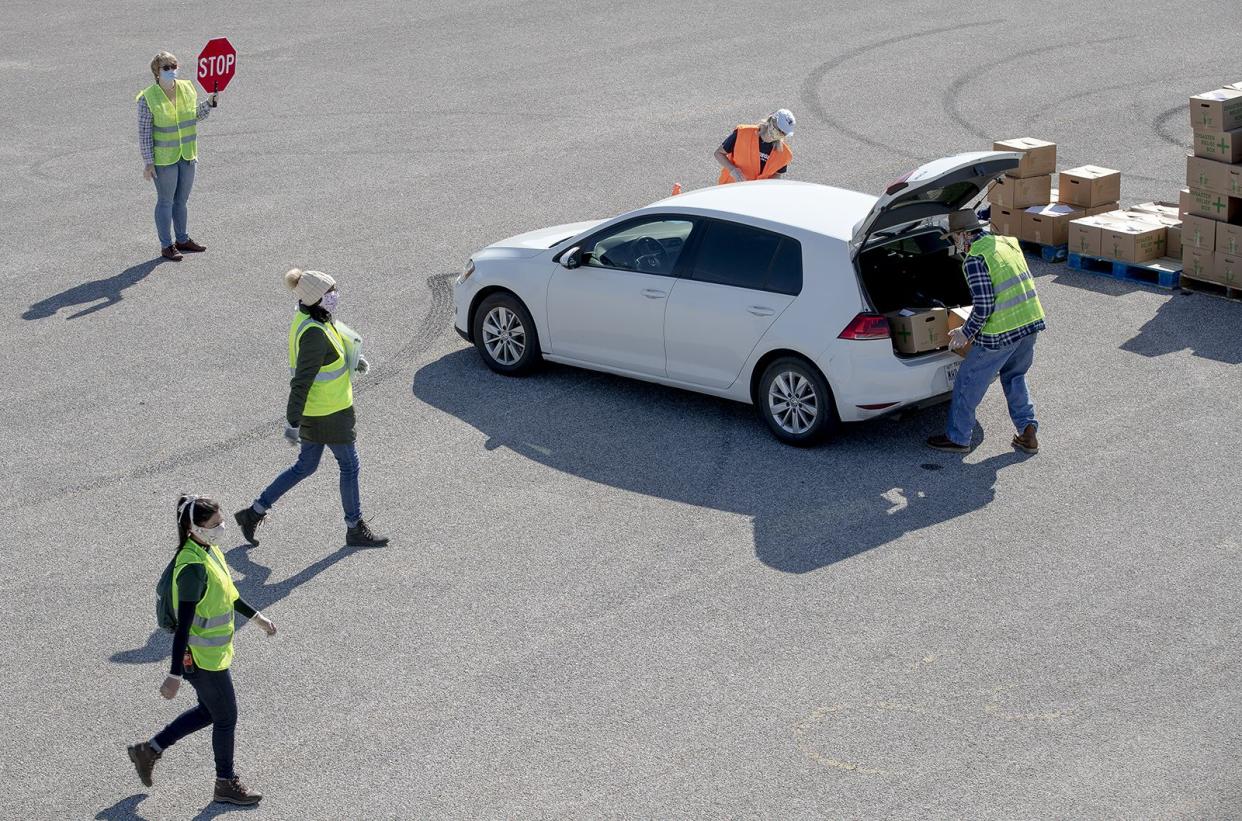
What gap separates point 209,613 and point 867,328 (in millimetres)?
5257

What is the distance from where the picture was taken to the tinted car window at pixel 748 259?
1096cm

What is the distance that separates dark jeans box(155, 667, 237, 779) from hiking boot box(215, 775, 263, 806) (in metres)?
0.03

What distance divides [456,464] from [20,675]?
3504 millimetres

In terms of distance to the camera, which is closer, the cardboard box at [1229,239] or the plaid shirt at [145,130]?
the cardboard box at [1229,239]

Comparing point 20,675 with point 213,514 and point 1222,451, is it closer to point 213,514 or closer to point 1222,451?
point 213,514

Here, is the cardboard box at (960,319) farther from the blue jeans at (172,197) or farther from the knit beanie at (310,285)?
the blue jeans at (172,197)

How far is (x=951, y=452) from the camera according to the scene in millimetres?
11000

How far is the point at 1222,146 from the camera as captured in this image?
13414 mm

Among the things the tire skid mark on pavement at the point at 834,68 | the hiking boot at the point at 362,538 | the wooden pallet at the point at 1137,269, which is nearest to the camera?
the hiking boot at the point at 362,538

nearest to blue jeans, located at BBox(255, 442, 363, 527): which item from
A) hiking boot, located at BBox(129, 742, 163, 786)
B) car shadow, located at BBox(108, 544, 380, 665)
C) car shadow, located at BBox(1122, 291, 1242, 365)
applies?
car shadow, located at BBox(108, 544, 380, 665)

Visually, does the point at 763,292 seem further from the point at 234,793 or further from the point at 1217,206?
the point at 234,793

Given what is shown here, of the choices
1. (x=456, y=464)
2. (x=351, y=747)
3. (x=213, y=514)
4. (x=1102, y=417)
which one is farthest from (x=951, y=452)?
(x=213, y=514)

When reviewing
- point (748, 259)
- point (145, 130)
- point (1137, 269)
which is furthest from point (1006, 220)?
point (145, 130)

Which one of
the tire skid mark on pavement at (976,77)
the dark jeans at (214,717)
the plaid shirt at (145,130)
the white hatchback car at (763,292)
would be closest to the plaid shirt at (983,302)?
the white hatchback car at (763,292)
